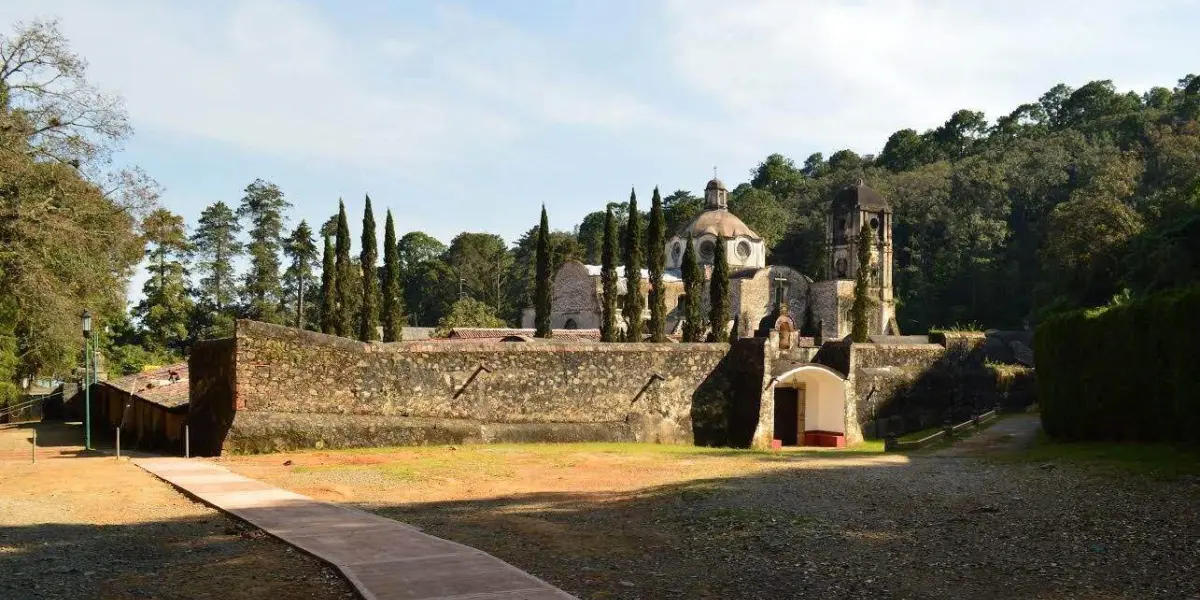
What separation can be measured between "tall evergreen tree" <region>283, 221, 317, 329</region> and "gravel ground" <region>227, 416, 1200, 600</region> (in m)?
54.2

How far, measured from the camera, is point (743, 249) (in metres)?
59.5

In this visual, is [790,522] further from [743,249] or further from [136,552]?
[743,249]

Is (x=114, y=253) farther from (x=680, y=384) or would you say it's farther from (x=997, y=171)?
(x=997, y=171)

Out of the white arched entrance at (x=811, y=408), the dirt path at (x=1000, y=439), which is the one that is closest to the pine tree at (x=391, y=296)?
the white arched entrance at (x=811, y=408)

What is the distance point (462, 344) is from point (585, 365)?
9.77ft

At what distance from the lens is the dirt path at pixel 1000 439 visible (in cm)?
1973

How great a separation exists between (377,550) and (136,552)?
222 centimetres

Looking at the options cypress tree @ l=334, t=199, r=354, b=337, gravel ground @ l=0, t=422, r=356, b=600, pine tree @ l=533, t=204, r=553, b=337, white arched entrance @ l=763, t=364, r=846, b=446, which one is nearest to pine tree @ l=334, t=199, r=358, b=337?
cypress tree @ l=334, t=199, r=354, b=337

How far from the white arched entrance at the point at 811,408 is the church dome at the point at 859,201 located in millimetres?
33193

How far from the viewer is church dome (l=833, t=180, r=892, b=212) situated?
5634 cm

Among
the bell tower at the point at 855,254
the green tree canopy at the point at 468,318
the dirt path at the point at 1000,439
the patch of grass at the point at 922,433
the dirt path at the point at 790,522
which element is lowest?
the patch of grass at the point at 922,433

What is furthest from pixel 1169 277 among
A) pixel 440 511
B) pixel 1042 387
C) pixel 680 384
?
pixel 440 511

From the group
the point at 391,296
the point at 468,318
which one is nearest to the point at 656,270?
the point at 391,296

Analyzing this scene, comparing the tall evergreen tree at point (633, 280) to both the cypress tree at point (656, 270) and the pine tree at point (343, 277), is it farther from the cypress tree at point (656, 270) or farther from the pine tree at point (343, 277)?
the pine tree at point (343, 277)
